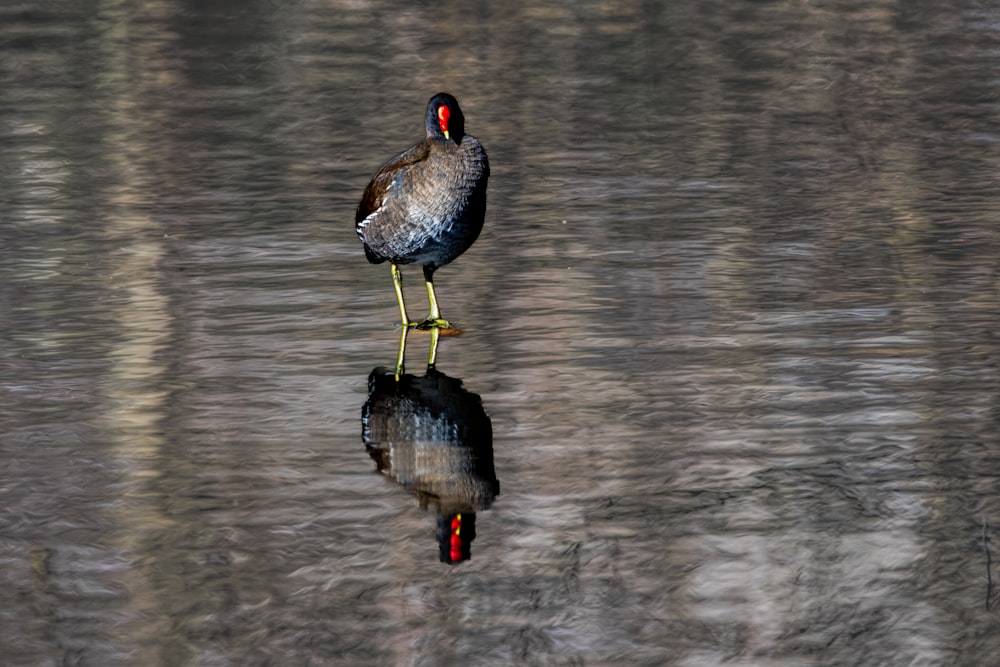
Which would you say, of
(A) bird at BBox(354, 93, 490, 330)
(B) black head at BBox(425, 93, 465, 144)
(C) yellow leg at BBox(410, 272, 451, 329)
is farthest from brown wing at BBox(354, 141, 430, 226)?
(C) yellow leg at BBox(410, 272, 451, 329)

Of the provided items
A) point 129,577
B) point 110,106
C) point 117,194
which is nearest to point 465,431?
point 129,577

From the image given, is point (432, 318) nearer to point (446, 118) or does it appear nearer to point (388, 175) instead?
point (388, 175)

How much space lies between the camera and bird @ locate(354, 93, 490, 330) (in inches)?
418

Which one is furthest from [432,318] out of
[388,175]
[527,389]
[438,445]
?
[438,445]

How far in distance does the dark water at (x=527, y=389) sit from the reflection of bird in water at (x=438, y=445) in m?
0.03

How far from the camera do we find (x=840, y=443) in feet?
27.4

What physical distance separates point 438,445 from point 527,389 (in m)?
1.04

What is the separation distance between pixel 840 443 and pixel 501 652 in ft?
8.89

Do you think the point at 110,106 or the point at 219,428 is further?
the point at 110,106

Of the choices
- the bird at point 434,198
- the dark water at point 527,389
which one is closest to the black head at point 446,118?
the bird at point 434,198

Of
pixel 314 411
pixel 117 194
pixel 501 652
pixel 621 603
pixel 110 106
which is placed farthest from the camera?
pixel 110 106

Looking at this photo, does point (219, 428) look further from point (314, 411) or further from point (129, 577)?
point (129, 577)

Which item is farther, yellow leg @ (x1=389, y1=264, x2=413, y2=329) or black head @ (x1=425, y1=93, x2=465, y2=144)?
yellow leg @ (x1=389, y1=264, x2=413, y2=329)

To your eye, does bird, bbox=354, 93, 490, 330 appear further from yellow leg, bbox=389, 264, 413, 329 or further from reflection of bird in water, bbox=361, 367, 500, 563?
reflection of bird in water, bbox=361, 367, 500, 563
